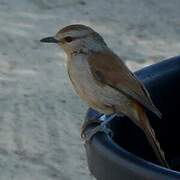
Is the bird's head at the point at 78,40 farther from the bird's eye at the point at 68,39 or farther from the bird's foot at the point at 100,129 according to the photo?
the bird's foot at the point at 100,129

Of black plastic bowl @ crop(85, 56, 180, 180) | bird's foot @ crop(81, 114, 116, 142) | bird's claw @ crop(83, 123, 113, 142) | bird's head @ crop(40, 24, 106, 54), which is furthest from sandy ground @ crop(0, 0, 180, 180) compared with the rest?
bird's claw @ crop(83, 123, 113, 142)

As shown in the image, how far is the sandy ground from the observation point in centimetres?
626

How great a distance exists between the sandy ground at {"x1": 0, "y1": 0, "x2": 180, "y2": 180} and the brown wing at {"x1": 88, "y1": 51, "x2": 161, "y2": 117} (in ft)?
5.23

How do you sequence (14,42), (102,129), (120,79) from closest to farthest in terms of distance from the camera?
(102,129) < (120,79) < (14,42)

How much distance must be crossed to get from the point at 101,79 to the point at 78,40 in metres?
0.28

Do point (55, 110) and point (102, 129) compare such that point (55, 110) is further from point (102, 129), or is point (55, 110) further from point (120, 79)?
point (102, 129)

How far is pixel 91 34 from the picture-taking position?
4719 mm

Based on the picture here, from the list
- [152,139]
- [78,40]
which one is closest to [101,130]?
[152,139]

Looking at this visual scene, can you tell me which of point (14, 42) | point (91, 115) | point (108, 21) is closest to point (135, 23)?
point (108, 21)

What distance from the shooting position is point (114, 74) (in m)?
4.54

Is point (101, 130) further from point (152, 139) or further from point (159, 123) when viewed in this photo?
point (159, 123)

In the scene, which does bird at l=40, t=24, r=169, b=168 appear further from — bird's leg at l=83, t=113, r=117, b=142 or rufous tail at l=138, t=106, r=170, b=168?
bird's leg at l=83, t=113, r=117, b=142

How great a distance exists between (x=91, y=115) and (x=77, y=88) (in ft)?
1.91

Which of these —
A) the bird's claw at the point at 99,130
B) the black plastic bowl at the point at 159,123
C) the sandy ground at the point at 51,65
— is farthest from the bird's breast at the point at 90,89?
the sandy ground at the point at 51,65
